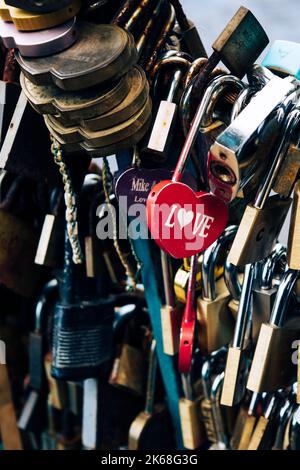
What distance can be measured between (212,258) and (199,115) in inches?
10.5

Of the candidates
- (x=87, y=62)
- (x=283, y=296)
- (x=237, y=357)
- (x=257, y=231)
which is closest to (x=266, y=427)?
(x=237, y=357)

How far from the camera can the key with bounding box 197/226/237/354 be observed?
1.16m

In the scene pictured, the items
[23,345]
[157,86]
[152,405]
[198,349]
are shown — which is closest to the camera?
[157,86]

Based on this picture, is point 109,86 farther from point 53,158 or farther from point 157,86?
point 53,158

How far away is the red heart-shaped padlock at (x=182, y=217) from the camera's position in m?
0.93

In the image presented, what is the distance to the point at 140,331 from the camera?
4.89 ft

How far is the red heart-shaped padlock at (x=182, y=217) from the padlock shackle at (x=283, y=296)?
150 millimetres

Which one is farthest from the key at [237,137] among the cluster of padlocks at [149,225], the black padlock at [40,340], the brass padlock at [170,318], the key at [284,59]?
the black padlock at [40,340]

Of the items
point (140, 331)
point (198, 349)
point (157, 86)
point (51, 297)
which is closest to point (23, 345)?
point (51, 297)

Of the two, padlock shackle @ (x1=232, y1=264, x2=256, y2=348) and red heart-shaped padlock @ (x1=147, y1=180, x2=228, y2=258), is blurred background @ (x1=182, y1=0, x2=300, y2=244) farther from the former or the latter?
red heart-shaped padlock @ (x1=147, y1=180, x2=228, y2=258)

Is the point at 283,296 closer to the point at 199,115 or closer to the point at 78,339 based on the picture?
the point at 199,115

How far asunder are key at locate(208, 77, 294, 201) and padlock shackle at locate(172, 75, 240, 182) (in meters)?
0.05

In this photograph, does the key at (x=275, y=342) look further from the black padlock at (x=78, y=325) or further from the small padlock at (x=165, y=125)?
the black padlock at (x=78, y=325)

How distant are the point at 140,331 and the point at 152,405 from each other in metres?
0.15
